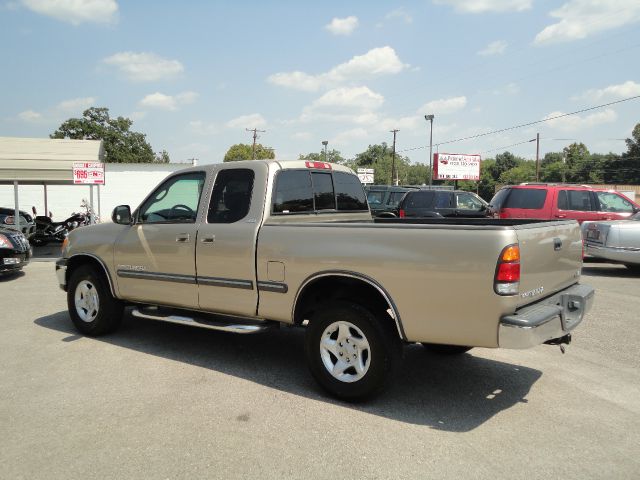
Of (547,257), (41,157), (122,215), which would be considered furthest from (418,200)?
(547,257)

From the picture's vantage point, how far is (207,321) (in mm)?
4957

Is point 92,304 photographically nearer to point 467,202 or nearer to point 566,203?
point 566,203

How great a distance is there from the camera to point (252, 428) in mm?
3633

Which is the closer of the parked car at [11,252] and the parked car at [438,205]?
the parked car at [11,252]

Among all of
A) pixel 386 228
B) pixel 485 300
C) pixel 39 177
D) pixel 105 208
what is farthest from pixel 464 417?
pixel 105 208

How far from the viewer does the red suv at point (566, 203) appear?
13164mm

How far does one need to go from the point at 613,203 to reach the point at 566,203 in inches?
55.0

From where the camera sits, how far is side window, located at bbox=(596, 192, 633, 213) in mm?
13375

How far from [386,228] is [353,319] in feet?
2.49

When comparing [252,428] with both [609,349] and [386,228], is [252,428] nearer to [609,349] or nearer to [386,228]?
[386,228]

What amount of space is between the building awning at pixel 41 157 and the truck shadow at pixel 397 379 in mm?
7282

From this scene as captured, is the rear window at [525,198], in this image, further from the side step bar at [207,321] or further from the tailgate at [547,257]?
the side step bar at [207,321]

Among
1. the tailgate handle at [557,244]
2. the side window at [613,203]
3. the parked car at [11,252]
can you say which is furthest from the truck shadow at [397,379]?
the side window at [613,203]

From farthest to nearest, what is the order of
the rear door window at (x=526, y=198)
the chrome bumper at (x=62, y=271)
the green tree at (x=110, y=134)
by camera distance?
the green tree at (x=110, y=134), the rear door window at (x=526, y=198), the chrome bumper at (x=62, y=271)
